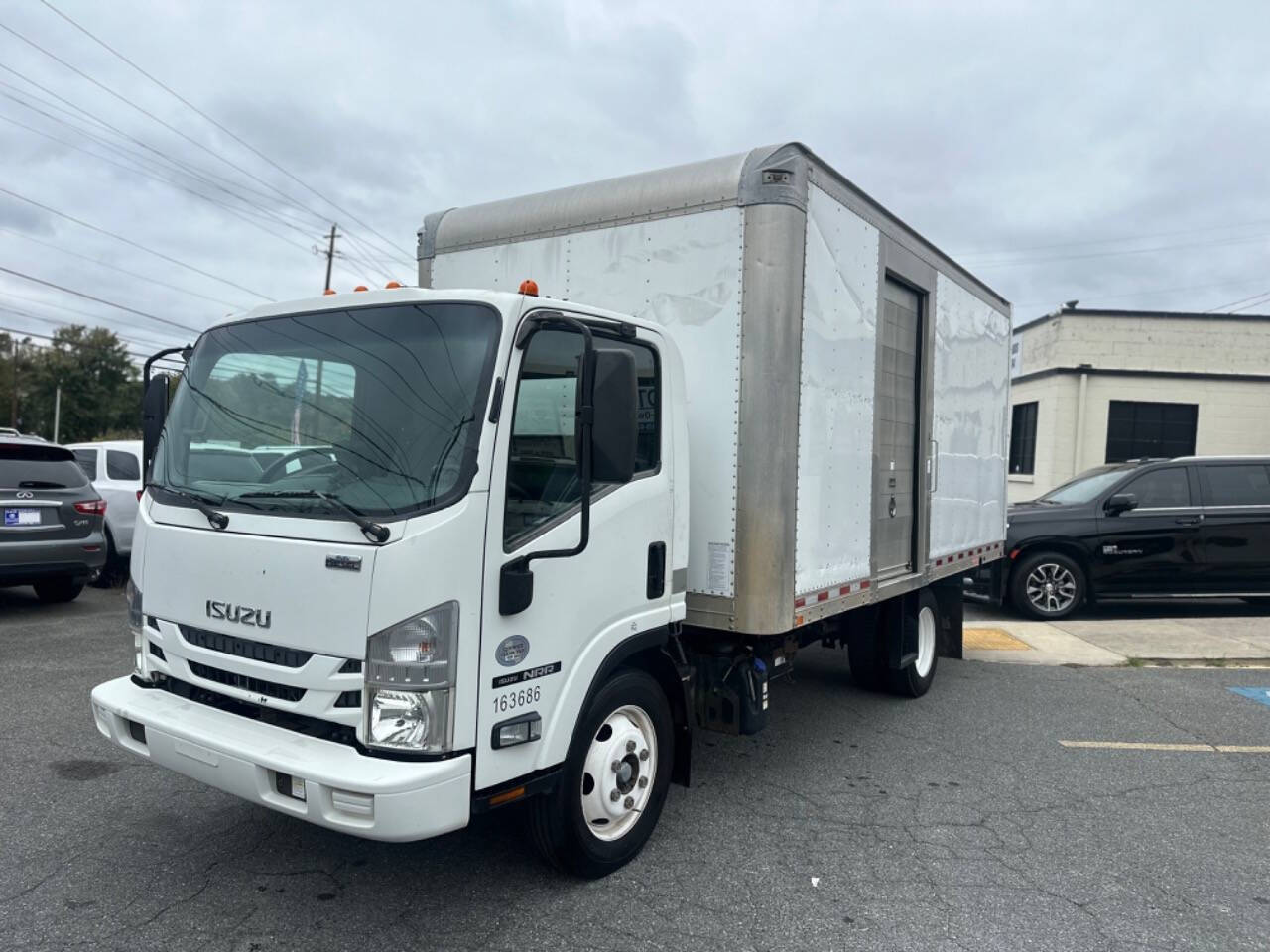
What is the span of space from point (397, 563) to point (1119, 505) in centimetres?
930

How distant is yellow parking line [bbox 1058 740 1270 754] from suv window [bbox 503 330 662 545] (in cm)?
427

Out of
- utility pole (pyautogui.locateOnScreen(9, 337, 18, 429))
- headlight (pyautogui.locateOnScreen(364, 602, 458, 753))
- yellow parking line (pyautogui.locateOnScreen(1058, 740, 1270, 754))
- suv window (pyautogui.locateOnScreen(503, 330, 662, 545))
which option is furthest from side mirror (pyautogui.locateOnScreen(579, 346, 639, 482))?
utility pole (pyautogui.locateOnScreen(9, 337, 18, 429))

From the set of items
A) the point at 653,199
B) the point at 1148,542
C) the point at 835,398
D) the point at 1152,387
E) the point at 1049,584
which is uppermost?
the point at 1152,387

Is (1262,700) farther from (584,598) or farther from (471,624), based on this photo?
(471,624)

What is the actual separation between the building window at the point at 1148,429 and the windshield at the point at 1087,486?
28.1 ft

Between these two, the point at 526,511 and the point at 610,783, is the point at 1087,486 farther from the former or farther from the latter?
the point at 526,511

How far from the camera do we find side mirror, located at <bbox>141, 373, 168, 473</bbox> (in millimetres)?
4031

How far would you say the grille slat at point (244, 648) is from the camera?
306 cm

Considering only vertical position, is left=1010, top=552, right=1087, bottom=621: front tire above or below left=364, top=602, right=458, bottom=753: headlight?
below

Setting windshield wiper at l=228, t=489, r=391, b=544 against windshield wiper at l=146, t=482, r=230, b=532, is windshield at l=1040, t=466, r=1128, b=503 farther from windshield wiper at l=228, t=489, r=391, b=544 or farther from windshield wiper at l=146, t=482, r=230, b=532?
windshield wiper at l=146, t=482, r=230, b=532

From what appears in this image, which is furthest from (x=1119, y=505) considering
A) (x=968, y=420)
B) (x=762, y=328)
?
(x=762, y=328)

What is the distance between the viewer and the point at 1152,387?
18.5 meters

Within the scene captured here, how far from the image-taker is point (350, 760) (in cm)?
290

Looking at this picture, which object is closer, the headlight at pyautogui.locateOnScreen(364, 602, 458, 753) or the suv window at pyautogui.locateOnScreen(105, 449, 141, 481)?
the headlight at pyautogui.locateOnScreen(364, 602, 458, 753)
